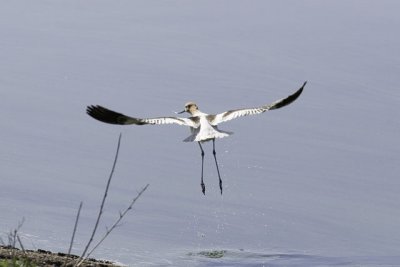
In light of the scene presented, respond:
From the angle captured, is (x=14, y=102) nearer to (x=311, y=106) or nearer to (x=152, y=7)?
(x=311, y=106)

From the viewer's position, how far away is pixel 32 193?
1712 cm

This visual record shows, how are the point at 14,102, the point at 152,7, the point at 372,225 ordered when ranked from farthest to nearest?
1. the point at 152,7
2. the point at 14,102
3. the point at 372,225

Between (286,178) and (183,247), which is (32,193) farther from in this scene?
(286,178)

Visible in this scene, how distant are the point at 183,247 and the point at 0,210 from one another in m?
2.55

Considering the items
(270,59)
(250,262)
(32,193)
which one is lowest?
(250,262)

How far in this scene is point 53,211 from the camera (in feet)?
53.9

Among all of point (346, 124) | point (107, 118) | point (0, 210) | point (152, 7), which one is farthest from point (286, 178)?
point (152, 7)

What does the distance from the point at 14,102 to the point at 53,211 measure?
5.23 meters

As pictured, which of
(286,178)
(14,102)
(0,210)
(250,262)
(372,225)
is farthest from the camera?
(14,102)

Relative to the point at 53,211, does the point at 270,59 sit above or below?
above

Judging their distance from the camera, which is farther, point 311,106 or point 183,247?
point 311,106

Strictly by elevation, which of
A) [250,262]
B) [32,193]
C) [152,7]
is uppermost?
[152,7]

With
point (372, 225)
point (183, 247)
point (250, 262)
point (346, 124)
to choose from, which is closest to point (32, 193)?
point (183, 247)

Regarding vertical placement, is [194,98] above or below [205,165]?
above
